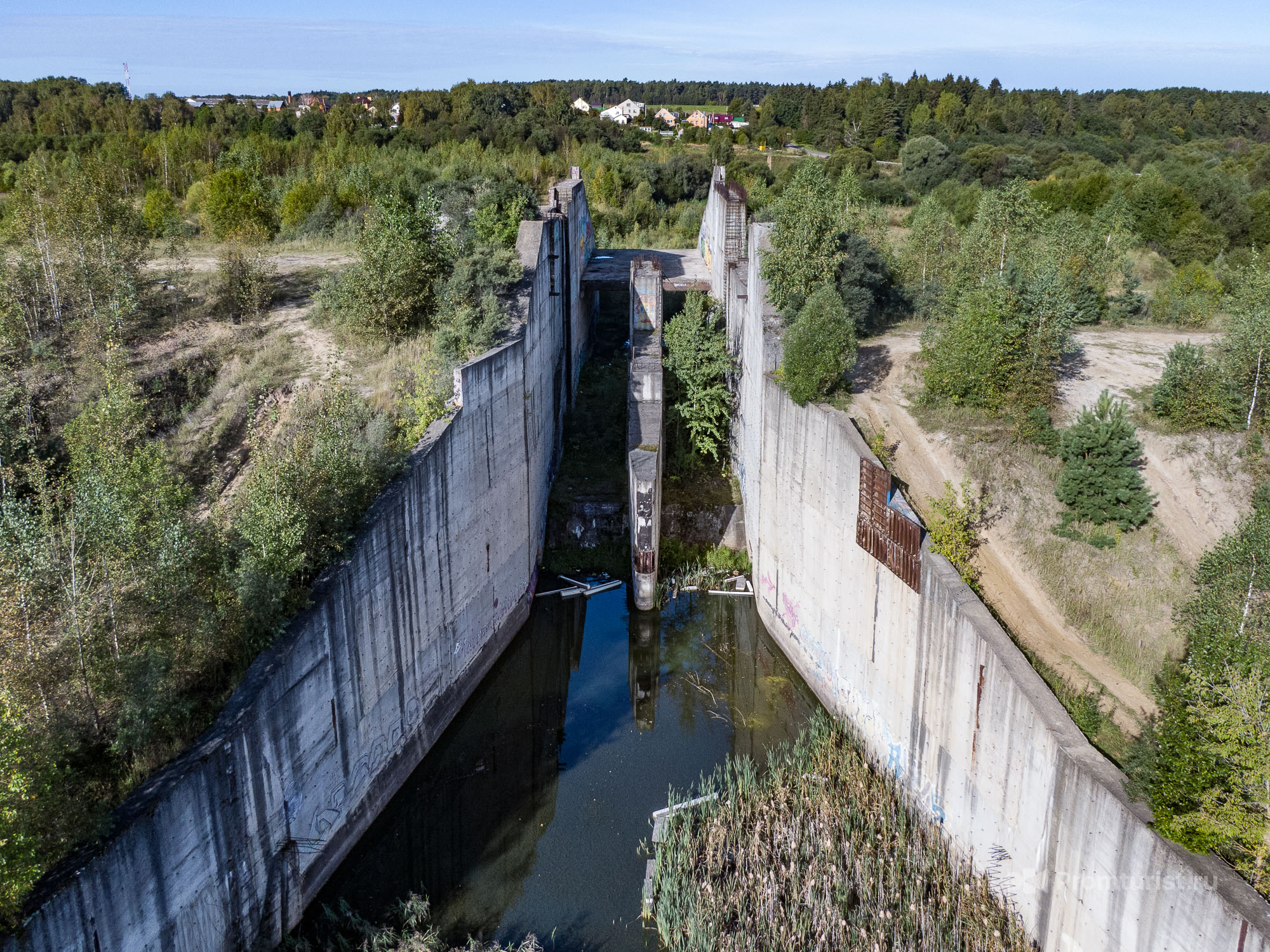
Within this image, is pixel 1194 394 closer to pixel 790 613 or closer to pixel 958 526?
pixel 958 526

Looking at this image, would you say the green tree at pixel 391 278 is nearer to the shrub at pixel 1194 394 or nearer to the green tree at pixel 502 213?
the green tree at pixel 502 213

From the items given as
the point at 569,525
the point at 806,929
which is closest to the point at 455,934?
the point at 806,929

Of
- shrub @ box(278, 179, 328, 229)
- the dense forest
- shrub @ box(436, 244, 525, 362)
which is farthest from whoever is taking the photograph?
shrub @ box(278, 179, 328, 229)

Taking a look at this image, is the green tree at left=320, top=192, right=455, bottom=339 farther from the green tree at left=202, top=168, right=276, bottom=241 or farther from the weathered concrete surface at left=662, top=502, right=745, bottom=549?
the weathered concrete surface at left=662, top=502, right=745, bottom=549

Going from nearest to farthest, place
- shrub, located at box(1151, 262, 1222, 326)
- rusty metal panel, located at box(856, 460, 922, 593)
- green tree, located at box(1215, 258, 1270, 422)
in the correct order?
rusty metal panel, located at box(856, 460, 922, 593) → green tree, located at box(1215, 258, 1270, 422) → shrub, located at box(1151, 262, 1222, 326)

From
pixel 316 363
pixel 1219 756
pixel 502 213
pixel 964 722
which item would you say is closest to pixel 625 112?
pixel 502 213

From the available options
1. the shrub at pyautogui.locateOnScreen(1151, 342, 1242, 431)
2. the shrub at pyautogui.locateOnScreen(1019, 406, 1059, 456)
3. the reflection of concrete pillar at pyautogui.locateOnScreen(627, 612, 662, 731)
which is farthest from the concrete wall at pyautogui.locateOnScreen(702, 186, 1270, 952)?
the shrub at pyautogui.locateOnScreen(1151, 342, 1242, 431)

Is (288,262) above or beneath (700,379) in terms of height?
above
